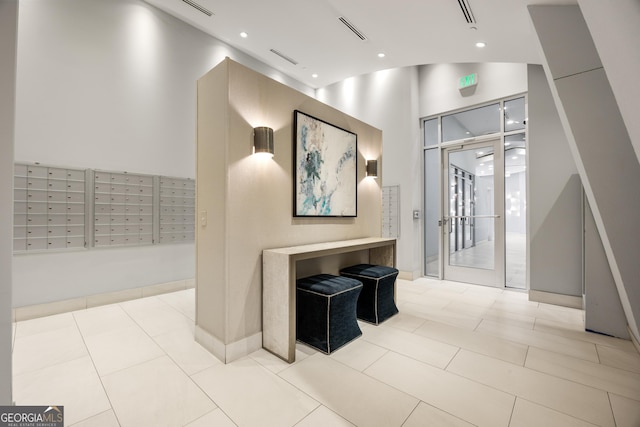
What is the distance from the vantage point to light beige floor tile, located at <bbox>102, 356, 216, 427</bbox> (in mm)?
1561

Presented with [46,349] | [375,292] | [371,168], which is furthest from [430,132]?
[46,349]

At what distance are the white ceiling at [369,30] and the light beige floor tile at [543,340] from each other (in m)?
3.03

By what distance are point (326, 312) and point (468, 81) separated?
4550 millimetres

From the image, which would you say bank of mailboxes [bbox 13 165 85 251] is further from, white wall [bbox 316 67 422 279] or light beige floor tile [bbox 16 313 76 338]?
white wall [bbox 316 67 422 279]

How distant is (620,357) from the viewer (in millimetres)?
2332

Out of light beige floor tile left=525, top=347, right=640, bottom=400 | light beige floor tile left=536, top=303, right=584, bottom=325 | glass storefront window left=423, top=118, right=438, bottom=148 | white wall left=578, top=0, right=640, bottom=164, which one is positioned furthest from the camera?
glass storefront window left=423, top=118, right=438, bottom=148

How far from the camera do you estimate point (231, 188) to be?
224 cm

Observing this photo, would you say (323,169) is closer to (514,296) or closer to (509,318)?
(509,318)

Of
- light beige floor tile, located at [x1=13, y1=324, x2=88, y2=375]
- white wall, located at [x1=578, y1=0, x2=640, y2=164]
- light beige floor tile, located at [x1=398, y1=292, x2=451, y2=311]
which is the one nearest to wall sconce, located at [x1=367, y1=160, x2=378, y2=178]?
light beige floor tile, located at [x1=398, y1=292, x2=451, y2=311]

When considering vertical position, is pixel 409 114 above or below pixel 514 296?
above

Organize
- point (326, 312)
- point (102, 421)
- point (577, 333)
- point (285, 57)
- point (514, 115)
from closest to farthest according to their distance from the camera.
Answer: point (102, 421)
point (326, 312)
point (577, 333)
point (514, 115)
point (285, 57)

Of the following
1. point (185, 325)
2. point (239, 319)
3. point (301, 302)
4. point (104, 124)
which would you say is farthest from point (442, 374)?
point (104, 124)

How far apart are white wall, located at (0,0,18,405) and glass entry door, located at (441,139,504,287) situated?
5.31 metres

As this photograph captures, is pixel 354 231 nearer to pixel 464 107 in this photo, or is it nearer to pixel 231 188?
pixel 231 188
